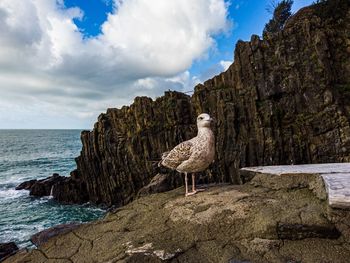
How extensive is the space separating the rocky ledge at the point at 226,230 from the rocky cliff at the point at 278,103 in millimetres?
12807

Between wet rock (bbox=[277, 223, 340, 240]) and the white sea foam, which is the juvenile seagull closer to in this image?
wet rock (bbox=[277, 223, 340, 240])

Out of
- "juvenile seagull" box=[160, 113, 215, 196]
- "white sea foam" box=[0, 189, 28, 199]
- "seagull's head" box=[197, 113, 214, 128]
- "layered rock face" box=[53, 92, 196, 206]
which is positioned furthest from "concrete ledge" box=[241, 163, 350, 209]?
"white sea foam" box=[0, 189, 28, 199]

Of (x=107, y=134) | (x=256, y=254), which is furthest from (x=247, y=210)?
(x=107, y=134)

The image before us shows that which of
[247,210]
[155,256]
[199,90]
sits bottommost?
[155,256]

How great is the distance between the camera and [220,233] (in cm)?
424

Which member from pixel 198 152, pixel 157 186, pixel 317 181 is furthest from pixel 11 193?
pixel 317 181

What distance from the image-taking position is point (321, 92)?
16984mm

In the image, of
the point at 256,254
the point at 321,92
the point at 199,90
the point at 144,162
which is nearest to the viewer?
the point at 256,254

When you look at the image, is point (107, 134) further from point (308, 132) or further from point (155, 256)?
point (155, 256)

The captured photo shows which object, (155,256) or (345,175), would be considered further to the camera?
(345,175)

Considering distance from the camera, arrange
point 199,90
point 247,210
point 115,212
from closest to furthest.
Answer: point 247,210
point 115,212
point 199,90

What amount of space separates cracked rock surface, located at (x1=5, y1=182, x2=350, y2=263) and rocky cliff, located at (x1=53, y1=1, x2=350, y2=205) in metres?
13.0

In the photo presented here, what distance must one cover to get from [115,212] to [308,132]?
14672 mm

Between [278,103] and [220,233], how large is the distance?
1547 centimetres
